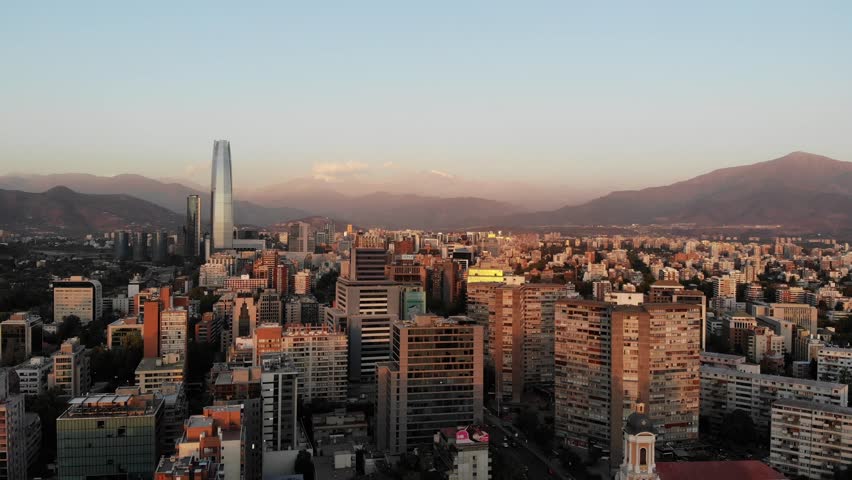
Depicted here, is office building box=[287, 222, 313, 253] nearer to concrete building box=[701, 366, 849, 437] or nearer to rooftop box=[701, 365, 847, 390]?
rooftop box=[701, 365, 847, 390]

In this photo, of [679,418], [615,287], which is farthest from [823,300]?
[679,418]

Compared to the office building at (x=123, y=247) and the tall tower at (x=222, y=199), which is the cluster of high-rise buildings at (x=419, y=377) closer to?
the office building at (x=123, y=247)

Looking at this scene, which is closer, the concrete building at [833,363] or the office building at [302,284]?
the concrete building at [833,363]

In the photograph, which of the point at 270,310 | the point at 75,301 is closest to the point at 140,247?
the point at 75,301

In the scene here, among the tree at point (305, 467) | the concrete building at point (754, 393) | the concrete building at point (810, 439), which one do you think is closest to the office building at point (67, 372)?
the tree at point (305, 467)

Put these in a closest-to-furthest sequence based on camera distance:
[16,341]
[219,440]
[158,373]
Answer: [219,440] → [158,373] → [16,341]

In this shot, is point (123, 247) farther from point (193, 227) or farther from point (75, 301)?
point (75, 301)
